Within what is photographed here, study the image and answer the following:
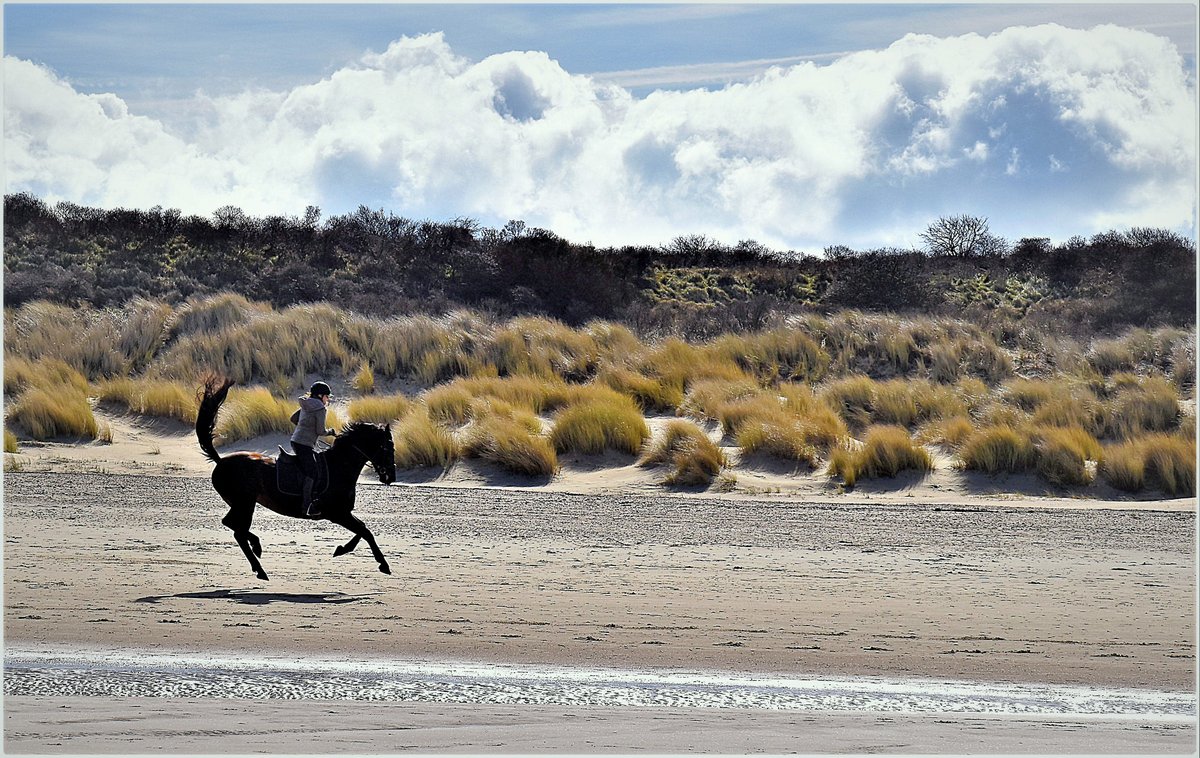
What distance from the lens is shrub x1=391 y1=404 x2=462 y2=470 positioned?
13.7 meters

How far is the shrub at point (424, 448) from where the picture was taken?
538 inches

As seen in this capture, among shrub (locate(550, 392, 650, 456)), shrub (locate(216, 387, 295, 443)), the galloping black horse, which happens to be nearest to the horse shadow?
the galloping black horse

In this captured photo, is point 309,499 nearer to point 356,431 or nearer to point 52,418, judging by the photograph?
point 356,431

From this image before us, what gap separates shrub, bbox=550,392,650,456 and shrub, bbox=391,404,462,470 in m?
1.25

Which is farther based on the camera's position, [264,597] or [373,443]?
[264,597]

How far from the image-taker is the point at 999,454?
13727 mm

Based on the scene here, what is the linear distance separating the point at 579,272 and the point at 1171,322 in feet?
42.6

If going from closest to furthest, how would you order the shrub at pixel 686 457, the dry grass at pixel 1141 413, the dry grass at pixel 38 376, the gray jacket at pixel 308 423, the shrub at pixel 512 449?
the gray jacket at pixel 308 423 → the shrub at pixel 686 457 → the shrub at pixel 512 449 → the dry grass at pixel 1141 413 → the dry grass at pixel 38 376

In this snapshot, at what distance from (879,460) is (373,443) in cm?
805

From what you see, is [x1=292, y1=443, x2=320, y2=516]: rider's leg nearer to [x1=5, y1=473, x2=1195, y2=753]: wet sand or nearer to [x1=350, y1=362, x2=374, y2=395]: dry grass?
[x1=5, y1=473, x2=1195, y2=753]: wet sand

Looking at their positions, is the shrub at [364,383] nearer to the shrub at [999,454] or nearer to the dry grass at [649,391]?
the dry grass at [649,391]

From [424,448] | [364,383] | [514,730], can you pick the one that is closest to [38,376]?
[364,383]

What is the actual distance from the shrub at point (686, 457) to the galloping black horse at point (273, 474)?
6715 millimetres

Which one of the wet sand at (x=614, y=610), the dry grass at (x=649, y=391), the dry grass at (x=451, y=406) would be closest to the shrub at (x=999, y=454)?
the wet sand at (x=614, y=610)
